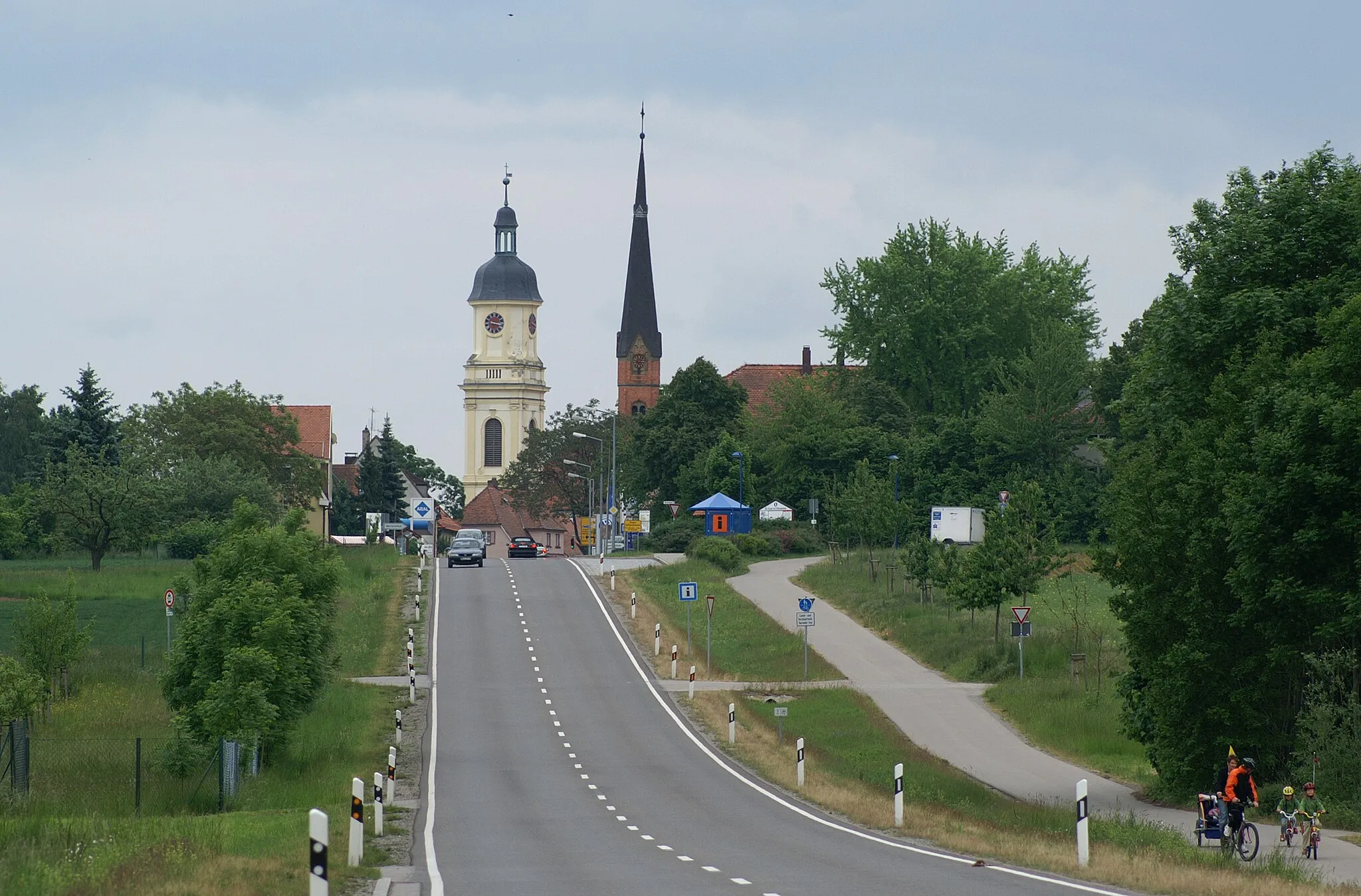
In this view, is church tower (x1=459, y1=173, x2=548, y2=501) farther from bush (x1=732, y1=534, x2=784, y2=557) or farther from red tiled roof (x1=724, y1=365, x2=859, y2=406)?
bush (x1=732, y1=534, x2=784, y2=557)

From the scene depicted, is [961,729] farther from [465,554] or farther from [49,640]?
[465,554]

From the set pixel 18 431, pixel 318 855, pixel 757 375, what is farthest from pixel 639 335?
pixel 318 855

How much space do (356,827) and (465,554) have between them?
5273 centimetres

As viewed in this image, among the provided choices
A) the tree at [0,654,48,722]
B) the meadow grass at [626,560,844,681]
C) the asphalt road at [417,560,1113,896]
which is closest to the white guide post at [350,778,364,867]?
the asphalt road at [417,560,1113,896]

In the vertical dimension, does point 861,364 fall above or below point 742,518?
above

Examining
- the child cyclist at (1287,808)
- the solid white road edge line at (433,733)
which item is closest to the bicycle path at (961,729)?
the child cyclist at (1287,808)

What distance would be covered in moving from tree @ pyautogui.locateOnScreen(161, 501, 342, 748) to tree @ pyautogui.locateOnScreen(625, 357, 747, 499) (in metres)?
58.6

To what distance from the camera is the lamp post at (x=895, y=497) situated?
59.5 m

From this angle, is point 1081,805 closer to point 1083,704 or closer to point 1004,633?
point 1083,704

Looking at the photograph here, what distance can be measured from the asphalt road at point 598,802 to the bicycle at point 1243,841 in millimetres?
3285

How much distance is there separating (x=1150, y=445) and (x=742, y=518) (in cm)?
4784

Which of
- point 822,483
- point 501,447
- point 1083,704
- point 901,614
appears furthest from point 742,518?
point 501,447

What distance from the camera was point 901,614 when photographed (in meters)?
51.8

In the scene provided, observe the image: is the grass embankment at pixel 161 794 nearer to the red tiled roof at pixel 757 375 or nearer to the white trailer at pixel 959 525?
the white trailer at pixel 959 525
